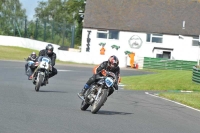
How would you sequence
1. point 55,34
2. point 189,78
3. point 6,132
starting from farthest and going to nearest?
1. point 55,34
2. point 189,78
3. point 6,132

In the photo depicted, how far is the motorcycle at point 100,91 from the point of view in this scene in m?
14.0

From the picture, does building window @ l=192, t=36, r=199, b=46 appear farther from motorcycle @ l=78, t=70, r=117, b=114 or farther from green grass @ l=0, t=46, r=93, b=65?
motorcycle @ l=78, t=70, r=117, b=114

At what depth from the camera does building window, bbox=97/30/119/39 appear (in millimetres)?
64938

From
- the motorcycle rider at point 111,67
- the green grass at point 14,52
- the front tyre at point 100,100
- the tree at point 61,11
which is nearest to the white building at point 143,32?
the green grass at point 14,52

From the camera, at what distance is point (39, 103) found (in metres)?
15.9

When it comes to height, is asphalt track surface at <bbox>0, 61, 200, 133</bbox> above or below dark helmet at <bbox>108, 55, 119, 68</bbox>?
below

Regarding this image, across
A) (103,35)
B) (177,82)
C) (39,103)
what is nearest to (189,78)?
(177,82)

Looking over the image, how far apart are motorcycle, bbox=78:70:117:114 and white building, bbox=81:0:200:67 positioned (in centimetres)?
4932

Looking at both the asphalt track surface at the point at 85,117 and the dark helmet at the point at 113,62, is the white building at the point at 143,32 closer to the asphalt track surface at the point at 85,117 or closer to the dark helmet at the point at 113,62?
the asphalt track surface at the point at 85,117

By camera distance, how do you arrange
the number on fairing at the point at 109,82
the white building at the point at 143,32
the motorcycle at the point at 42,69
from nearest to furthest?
1. the number on fairing at the point at 109,82
2. the motorcycle at the point at 42,69
3. the white building at the point at 143,32

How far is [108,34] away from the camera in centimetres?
6506

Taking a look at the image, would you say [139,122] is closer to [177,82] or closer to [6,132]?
[6,132]

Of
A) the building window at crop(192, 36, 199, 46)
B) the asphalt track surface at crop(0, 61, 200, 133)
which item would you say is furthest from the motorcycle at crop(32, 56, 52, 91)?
the building window at crop(192, 36, 199, 46)

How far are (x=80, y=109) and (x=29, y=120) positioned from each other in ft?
11.8
